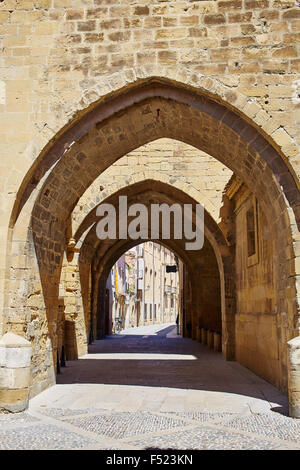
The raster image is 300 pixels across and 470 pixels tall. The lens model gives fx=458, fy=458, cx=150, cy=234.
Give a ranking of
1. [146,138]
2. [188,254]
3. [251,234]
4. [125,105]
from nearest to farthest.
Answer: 1. [125,105]
2. [146,138]
3. [251,234]
4. [188,254]

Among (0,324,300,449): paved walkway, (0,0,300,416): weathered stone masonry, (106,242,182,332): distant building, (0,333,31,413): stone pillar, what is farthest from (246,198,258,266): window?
(106,242,182,332): distant building

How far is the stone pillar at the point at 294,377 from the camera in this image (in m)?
4.35

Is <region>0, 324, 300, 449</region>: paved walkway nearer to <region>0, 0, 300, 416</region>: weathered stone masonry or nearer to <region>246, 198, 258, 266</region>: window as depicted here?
<region>0, 0, 300, 416</region>: weathered stone masonry

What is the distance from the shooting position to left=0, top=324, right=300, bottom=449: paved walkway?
3.62 m

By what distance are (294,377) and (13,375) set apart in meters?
2.78

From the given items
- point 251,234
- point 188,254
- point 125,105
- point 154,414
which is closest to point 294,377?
point 154,414

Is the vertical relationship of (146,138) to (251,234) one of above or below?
above

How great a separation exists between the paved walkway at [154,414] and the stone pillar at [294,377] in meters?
0.13

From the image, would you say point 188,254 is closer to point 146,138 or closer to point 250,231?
point 250,231

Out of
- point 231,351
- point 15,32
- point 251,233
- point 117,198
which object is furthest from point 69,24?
point 231,351

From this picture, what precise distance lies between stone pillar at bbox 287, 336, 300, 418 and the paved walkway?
0.13m

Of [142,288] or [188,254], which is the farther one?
[142,288]

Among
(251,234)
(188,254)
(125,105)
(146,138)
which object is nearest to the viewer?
(125,105)

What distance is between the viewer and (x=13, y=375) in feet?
15.2
